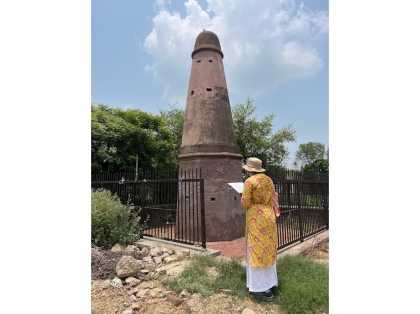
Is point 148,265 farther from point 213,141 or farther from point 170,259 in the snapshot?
point 213,141

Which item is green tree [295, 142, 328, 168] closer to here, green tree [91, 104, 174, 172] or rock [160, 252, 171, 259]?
green tree [91, 104, 174, 172]

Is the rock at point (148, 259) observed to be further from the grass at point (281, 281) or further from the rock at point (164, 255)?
the grass at point (281, 281)

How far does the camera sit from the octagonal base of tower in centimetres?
722

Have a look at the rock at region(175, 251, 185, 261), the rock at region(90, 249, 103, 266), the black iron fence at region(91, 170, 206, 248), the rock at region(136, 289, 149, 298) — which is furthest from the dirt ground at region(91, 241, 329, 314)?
the black iron fence at region(91, 170, 206, 248)

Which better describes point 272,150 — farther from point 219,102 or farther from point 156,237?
point 156,237

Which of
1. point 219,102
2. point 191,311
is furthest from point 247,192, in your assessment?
point 219,102

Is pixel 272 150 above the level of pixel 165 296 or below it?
above

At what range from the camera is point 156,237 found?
6.42 m

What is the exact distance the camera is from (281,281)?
12.4ft

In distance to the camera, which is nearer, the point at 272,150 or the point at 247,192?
the point at 247,192

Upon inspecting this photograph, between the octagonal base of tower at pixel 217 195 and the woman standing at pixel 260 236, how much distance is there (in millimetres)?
3761

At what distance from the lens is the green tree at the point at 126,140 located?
1044 cm

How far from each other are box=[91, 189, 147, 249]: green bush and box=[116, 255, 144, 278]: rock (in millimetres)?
1810

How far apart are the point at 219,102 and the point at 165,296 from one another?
18.0 ft
